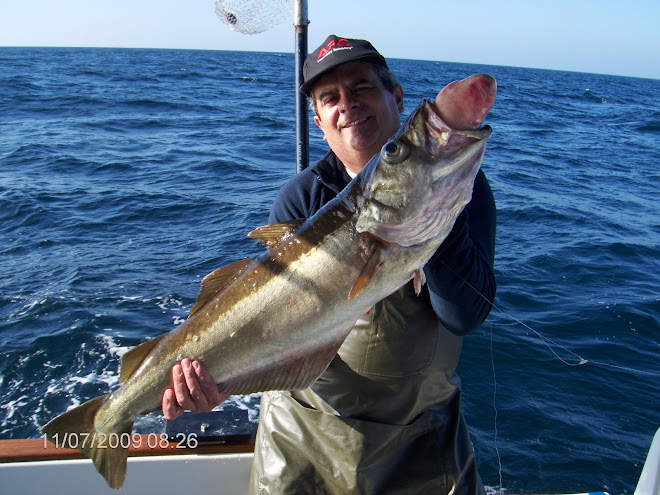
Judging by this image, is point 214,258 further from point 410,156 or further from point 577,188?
point 577,188

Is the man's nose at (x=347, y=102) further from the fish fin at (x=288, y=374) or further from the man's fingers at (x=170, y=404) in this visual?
the man's fingers at (x=170, y=404)

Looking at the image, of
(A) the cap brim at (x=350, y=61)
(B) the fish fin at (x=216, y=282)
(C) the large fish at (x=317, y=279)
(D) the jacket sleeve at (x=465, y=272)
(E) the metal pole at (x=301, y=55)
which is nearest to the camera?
(C) the large fish at (x=317, y=279)

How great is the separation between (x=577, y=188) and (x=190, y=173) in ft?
38.7

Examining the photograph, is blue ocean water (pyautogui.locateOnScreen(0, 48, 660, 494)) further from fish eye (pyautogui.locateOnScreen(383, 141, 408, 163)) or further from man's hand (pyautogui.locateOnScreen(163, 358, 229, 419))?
fish eye (pyautogui.locateOnScreen(383, 141, 408, 163))

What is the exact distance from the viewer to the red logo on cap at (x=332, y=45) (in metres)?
3.16

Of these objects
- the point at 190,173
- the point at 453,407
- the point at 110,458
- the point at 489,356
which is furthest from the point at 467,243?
the point at 190,173

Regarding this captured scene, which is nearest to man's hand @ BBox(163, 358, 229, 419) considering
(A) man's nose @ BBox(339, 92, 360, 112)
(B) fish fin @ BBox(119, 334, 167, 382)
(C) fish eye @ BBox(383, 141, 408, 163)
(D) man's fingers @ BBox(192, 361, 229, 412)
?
(D) man's fingers @ BBox(192, 361, 229, 412)

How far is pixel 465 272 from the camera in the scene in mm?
2566

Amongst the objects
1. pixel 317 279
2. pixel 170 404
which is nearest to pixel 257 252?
pixel 170 404

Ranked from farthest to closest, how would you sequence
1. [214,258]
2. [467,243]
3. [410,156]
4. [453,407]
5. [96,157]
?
[96,157], [214,258], [453,407], [467,243], [410,156]

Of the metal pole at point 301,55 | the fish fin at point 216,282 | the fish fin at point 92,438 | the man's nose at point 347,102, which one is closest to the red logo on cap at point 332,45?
the man's nose at point 347,102

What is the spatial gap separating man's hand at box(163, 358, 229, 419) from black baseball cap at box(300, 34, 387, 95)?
1.80m

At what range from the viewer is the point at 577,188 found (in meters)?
16.1

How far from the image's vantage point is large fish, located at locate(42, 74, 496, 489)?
2.16 metres
